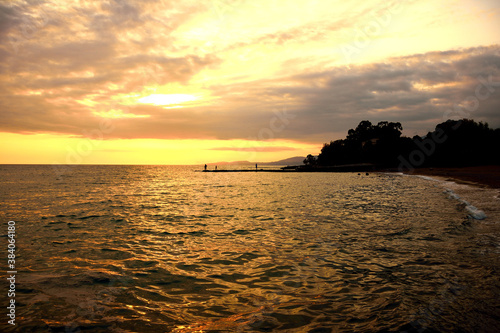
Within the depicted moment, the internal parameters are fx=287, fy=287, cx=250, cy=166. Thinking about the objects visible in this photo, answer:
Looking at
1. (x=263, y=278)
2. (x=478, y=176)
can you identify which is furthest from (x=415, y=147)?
(x=263, y=278)

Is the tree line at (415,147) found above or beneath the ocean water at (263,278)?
above

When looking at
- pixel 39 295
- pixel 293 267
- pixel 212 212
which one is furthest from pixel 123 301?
pixel 212 212

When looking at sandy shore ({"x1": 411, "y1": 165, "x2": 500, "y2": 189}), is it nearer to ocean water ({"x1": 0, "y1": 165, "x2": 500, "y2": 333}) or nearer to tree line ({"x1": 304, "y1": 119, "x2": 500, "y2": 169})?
tree line ({"x1": 304, "y1": 119, "x2": 500, "y2": 169})

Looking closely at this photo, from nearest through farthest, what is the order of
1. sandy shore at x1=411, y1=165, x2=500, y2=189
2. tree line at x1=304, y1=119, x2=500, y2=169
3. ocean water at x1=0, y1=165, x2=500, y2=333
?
ocean water at x1=0, y1=165, x2=500, y2=333, sandy shore at x1=411, y1=165, x2=500, y2=189, tree line at x1=304, y1=119, x2=500, y2=169

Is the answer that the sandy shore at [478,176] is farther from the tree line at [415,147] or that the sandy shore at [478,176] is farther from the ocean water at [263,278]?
the ocean water at [263,278]

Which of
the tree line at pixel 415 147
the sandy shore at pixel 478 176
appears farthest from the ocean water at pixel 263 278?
the tree line at pixel 415 147

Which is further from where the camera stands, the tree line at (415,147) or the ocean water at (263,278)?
the tree line at (415,147)

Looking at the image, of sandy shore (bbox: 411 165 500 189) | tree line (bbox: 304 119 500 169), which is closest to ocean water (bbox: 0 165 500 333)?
sandy shore (bbox: 411 165 500 189)

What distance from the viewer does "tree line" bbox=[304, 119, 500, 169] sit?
10288 centimetres

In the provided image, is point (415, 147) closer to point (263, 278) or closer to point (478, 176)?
point (478, 176)

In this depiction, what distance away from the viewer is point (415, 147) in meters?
136

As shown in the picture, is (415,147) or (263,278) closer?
(263,278)

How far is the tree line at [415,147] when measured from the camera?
103m

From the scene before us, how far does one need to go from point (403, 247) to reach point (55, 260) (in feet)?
45.0
